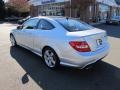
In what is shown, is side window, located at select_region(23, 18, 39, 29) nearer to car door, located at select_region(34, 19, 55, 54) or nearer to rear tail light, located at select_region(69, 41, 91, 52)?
car door, located at select_region(34, 19, 55, 54)

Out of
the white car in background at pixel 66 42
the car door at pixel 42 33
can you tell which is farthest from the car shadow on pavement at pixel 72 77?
the car door at pixel 42 33

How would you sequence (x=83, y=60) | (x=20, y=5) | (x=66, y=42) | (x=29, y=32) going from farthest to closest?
1. (x=20, y=5)
2. (x=29, y=32)
3. (x=66, y=42)
4. (x=83, y=60)

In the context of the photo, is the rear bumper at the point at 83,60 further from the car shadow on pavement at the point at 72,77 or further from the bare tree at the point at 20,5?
the bare tree at the point at 20,5

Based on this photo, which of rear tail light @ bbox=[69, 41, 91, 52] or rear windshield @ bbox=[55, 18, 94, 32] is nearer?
rear tail light @ bbox=[69, 41, 91, 52]

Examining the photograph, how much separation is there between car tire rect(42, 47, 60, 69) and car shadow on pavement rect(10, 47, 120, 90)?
0.48 ft

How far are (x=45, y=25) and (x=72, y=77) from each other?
1.94 m

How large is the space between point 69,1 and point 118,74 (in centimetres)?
2369

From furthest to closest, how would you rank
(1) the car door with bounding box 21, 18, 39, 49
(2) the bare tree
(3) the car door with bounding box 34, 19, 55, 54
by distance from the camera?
(2) the bare tree → (1) the car door with bounding box 21, 18, 39, 49 → (3) the car door with bounding box 34, 19, 55, 54

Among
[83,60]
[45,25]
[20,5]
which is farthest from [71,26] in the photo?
[20,5]

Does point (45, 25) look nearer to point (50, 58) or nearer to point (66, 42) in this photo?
point (50, 58)

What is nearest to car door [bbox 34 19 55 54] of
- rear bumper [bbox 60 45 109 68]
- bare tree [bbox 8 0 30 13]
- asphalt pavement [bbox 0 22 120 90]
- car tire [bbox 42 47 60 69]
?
car tire [bbox 42 47 60 69]

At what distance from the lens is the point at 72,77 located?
16.7 feet

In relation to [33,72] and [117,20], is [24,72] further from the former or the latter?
[117,20]

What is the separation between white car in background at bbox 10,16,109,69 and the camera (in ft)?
16.0
